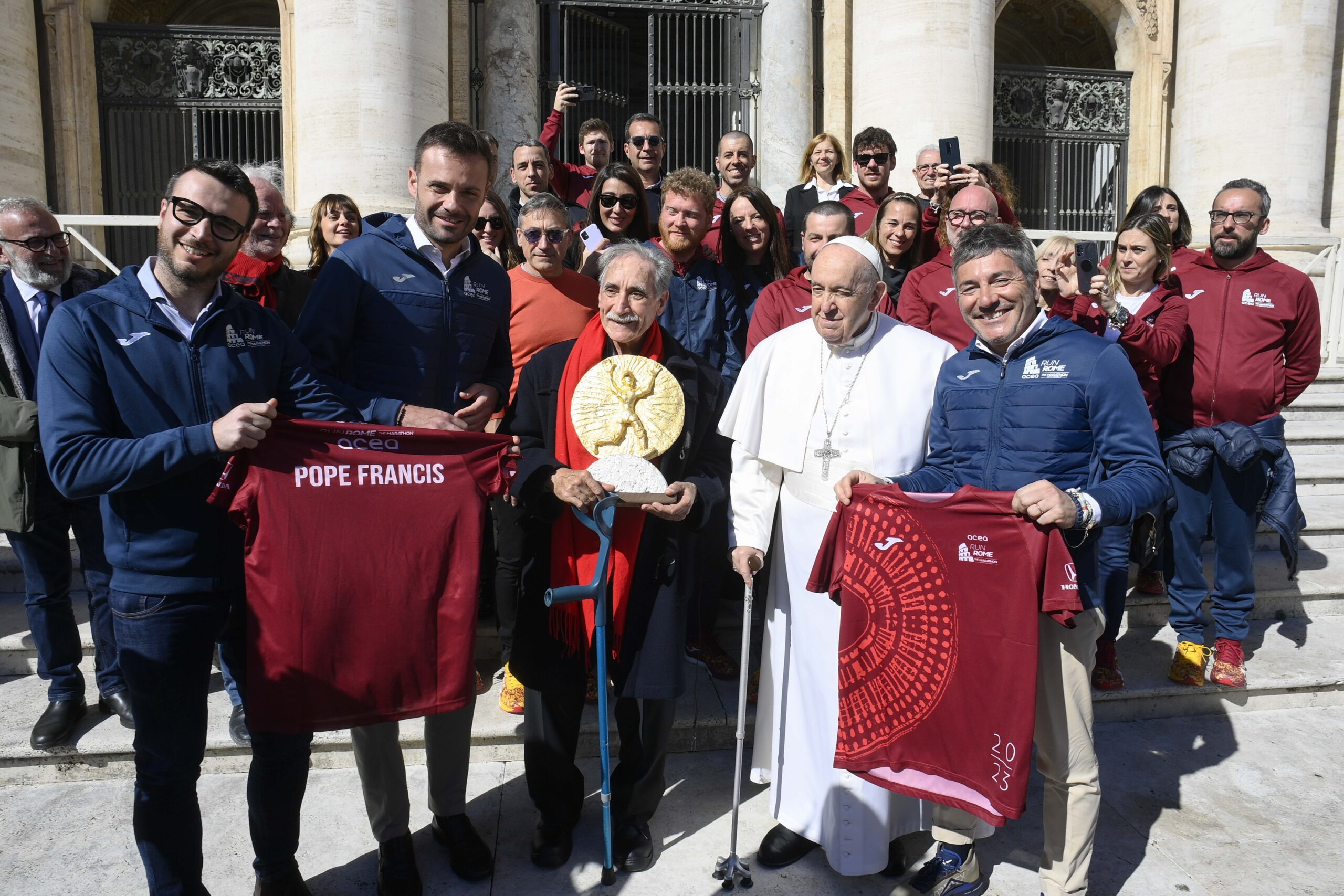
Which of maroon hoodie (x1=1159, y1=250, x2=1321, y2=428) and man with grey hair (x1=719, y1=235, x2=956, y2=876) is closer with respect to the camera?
man with grey hair (x1=719, y1=235, x2=956, y2=876)

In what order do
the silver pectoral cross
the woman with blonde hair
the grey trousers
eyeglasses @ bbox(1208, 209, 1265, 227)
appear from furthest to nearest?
the woman with blonde hair → eyeglasses @ bbox(1208, 209, 1265, 227) → the silver pectoral cross → the grey trousers

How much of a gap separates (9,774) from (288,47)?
8106 millimetres

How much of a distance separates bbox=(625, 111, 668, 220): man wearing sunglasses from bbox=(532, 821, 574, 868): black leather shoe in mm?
3955

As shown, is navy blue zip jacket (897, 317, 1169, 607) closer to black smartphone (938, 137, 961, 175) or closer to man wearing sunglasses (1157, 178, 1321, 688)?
black smartphone (938, 137, 961, 175)

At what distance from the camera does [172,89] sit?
34.7 ft

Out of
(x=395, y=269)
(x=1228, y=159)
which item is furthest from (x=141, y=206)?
(x=1228, y=159)

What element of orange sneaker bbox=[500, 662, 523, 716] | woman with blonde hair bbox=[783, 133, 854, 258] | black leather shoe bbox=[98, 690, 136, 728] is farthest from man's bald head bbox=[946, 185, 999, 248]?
black leather shoe bbox=[98, 690, 136, 728]

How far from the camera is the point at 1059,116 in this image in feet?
41.2

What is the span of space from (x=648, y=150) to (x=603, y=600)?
12.7 ft

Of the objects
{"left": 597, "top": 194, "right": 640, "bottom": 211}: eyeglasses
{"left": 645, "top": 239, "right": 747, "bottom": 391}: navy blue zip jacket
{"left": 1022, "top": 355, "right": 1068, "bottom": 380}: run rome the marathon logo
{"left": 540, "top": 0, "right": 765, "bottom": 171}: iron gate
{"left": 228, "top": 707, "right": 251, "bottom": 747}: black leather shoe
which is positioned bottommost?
{"left": 228, "top": 707, "right": 251, "bottom": 747}: black leather shoe

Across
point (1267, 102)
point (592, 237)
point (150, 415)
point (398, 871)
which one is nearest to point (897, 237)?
point (592, 237)

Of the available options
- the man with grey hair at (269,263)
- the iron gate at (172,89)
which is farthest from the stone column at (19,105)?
the man with grey hair at (269,263)

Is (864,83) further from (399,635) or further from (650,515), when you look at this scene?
(399,635)

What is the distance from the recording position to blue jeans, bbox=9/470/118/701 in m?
4.25
